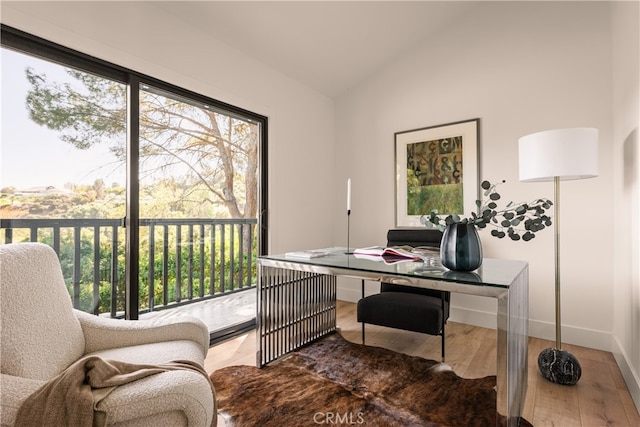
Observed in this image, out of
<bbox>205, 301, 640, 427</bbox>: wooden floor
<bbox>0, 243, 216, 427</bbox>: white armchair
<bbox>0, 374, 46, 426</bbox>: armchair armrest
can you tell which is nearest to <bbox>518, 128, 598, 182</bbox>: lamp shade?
<bbox>205, 301, 640, 427</bbox>: wooden floor

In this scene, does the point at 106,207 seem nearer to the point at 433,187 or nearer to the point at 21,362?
the point at 21,362

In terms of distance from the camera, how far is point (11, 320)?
1107mm

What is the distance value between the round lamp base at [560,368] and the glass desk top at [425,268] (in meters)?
0.72

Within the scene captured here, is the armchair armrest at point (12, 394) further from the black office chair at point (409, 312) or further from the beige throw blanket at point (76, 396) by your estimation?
the black office chair at point (409, 312)

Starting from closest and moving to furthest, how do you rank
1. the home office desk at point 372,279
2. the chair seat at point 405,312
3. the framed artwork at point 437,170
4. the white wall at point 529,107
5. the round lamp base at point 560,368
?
the home office desk at point 372,279
the round lamp base at point 560,368
the chair seat at point 405,312
the white wall at point 529,107
the framed artwork at point 437,170

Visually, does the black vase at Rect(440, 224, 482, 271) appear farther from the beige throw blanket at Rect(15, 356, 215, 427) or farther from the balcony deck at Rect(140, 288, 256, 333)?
the balcony deck at Rect(140, 288, 256, 333)

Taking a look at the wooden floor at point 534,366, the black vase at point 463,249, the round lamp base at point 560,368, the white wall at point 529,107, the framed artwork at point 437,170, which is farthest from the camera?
the framed artwork at point 437,170

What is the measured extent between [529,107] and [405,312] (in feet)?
6.78

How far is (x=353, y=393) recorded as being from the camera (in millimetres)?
1898

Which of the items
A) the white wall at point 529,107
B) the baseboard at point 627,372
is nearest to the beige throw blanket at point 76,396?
the baseboard at point 627,372

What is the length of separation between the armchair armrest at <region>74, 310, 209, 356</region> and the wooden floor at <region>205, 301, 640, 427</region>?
2.66 feet

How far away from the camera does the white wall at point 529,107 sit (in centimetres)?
256

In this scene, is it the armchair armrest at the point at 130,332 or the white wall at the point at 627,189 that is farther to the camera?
the white wall at the point at 627,189

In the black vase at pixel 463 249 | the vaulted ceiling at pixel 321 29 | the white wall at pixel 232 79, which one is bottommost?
the black vase at pixel 463 249
